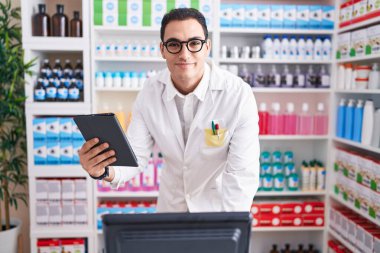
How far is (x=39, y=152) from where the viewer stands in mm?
3043

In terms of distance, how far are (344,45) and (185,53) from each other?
205 cm

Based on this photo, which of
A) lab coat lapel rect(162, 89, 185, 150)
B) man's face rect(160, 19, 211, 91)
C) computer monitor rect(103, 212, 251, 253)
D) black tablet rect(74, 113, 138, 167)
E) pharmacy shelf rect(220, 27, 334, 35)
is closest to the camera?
computer monitor rect(103, 212, 251, 253)

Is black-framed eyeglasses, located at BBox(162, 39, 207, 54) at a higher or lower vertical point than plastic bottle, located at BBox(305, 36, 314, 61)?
lower

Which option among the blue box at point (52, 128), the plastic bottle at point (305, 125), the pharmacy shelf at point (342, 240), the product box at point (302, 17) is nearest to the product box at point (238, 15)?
the product box at point (302, 17)

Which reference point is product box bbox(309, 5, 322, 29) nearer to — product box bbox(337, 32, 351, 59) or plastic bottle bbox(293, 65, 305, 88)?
product box bbox(337, 32, 351, 59)

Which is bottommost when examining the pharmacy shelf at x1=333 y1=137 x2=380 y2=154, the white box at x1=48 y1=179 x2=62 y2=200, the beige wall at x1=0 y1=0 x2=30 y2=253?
the beige wall at x1=0 y1=0 x2=30 y2=253

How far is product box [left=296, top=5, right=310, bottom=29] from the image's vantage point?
3.16 metres

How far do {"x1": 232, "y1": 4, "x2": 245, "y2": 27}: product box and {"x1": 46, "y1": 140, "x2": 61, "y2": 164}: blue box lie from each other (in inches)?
70.3

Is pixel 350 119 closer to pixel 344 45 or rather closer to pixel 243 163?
pixel 344 45

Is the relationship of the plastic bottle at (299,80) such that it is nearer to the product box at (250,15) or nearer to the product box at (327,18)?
the product box at (327,18)

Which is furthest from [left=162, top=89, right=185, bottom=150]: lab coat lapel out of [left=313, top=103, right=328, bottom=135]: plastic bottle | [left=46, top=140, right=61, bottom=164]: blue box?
[left=313, top=103, right=328, bottom=135]: plastic bottle

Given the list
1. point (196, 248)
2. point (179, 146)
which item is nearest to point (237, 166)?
point (179, 146)

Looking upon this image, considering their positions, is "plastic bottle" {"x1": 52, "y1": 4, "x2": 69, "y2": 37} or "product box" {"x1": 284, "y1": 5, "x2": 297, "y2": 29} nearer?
"plastic bottle" {"x1": 52, "y1": 4, "x2": 69, "y2": 37}

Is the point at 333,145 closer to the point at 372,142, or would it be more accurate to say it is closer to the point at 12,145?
the point at 372,142
